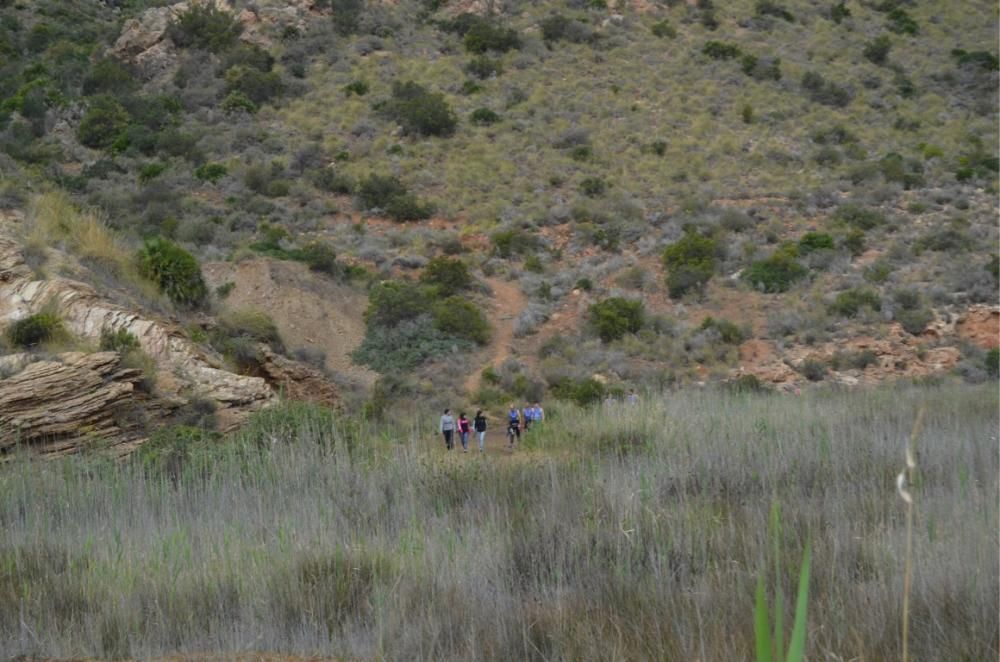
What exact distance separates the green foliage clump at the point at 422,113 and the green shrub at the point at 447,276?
9902 millimetres

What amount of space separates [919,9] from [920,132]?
44.1 ft

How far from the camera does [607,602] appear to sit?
357 cm

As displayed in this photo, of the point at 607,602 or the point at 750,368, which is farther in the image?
the point at 750,368

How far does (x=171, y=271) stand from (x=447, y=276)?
11893 mm

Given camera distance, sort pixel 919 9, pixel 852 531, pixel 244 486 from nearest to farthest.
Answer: pixel 852 531, pixel 244 486, pixel 919 9

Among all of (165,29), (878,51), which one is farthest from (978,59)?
(165,29)

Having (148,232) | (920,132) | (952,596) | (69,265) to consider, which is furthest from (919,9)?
(952,596)

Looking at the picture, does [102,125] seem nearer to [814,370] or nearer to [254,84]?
[254,84]

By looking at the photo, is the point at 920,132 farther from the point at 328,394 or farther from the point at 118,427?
the point at 118,427

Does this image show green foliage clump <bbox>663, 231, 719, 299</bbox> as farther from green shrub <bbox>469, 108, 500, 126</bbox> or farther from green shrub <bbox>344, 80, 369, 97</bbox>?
green shrub <bbox>344, 80, 369, 97</bbox>

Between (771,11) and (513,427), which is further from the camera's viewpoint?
(771,11)

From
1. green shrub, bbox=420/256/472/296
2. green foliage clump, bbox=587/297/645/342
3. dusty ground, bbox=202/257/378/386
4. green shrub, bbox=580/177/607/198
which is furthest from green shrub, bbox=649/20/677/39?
dusty ground, bbox=202/257/378/386

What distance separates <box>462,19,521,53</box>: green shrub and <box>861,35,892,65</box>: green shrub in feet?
51.6

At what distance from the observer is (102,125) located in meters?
32.2
